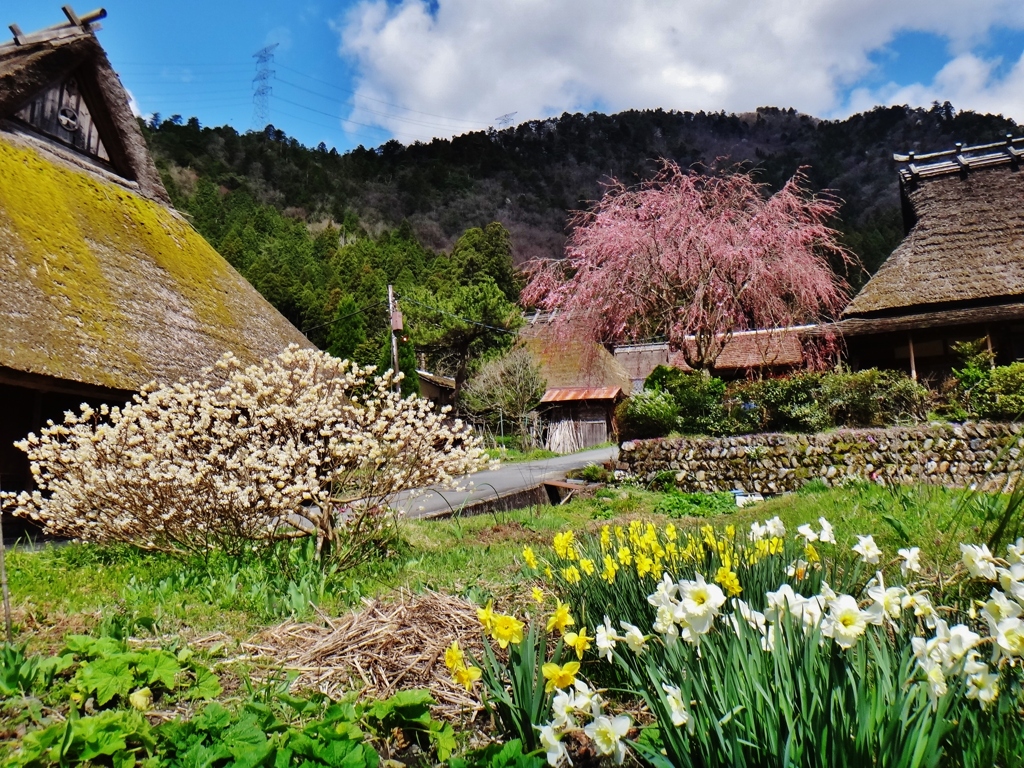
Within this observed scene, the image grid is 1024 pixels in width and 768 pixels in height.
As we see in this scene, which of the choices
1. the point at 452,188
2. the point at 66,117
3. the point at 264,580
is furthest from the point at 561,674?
the point at 452,188

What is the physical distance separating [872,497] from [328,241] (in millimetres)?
40664

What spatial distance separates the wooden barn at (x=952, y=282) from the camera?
1421 cm

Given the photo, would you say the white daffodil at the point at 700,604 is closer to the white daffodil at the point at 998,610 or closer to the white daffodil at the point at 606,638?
the white daffodil at the point at 606,638

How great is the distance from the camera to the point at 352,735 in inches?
70.8

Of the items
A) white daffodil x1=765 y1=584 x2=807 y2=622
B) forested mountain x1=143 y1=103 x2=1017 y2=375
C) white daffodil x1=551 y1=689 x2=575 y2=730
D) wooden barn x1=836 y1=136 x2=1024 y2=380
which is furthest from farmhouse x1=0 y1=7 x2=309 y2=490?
forested mountain x1=143 y1=103 x2=1017 y2=375

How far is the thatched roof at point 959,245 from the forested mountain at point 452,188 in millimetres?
15335

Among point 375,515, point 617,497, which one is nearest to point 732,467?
point 617,497

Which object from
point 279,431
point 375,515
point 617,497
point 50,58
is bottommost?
point 617,497

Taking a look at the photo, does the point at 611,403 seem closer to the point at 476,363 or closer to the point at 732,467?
the point at 476,363

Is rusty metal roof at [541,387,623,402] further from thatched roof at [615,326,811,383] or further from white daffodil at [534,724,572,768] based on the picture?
white daffodil at [534,724,572,768]

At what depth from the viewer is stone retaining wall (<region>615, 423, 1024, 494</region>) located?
9516 millimetres

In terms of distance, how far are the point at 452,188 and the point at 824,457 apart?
190ft

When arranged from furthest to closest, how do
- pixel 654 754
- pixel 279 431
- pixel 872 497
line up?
1. pixel 872 497
2. pixel 279 431
3. pixel 654 754

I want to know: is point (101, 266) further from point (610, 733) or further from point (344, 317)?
point (344, 317)
